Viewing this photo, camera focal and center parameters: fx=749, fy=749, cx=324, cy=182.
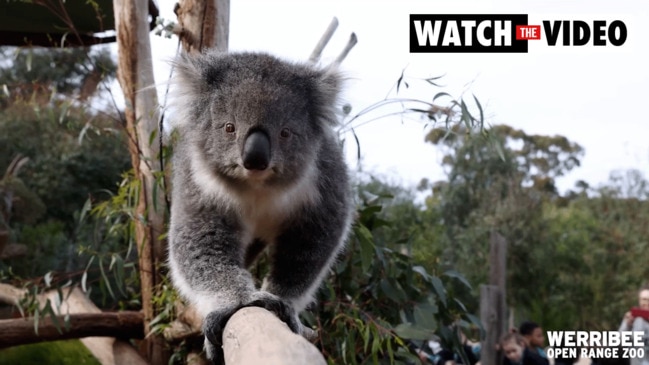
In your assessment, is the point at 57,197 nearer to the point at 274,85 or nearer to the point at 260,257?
the point at 260,257

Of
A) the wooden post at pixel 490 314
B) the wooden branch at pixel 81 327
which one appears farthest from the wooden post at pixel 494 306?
the wooden branch at pixel 81 327

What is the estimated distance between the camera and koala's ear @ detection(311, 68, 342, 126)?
225 centimetres

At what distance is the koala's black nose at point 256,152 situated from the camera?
1.84 metres

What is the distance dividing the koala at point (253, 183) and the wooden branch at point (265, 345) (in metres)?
0.44

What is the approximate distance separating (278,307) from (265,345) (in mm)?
762

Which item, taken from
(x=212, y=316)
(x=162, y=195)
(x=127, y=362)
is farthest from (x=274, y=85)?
(x=127, y=362)

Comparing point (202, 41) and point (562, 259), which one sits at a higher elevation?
point (202, 41)

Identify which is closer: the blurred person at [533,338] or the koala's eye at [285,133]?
the koala's eye at [285,133]

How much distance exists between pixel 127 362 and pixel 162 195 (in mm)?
923


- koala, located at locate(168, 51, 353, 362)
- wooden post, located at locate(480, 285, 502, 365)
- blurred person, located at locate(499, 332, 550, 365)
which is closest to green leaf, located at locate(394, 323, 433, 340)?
koala, located at locate(168, 51, 353, 362)

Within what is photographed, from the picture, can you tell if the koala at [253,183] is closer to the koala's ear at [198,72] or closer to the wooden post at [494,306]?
the koala's ear at [198,72]

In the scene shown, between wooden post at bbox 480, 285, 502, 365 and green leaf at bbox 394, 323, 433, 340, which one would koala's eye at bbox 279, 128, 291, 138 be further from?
wooden post at bbox 480, 285, 502, 365

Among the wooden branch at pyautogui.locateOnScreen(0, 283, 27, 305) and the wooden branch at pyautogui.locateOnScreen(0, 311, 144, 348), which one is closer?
the wooden branch at pyautogui.locateOnScreen(0, 311, 144, 348)

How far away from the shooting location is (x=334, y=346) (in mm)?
3125
